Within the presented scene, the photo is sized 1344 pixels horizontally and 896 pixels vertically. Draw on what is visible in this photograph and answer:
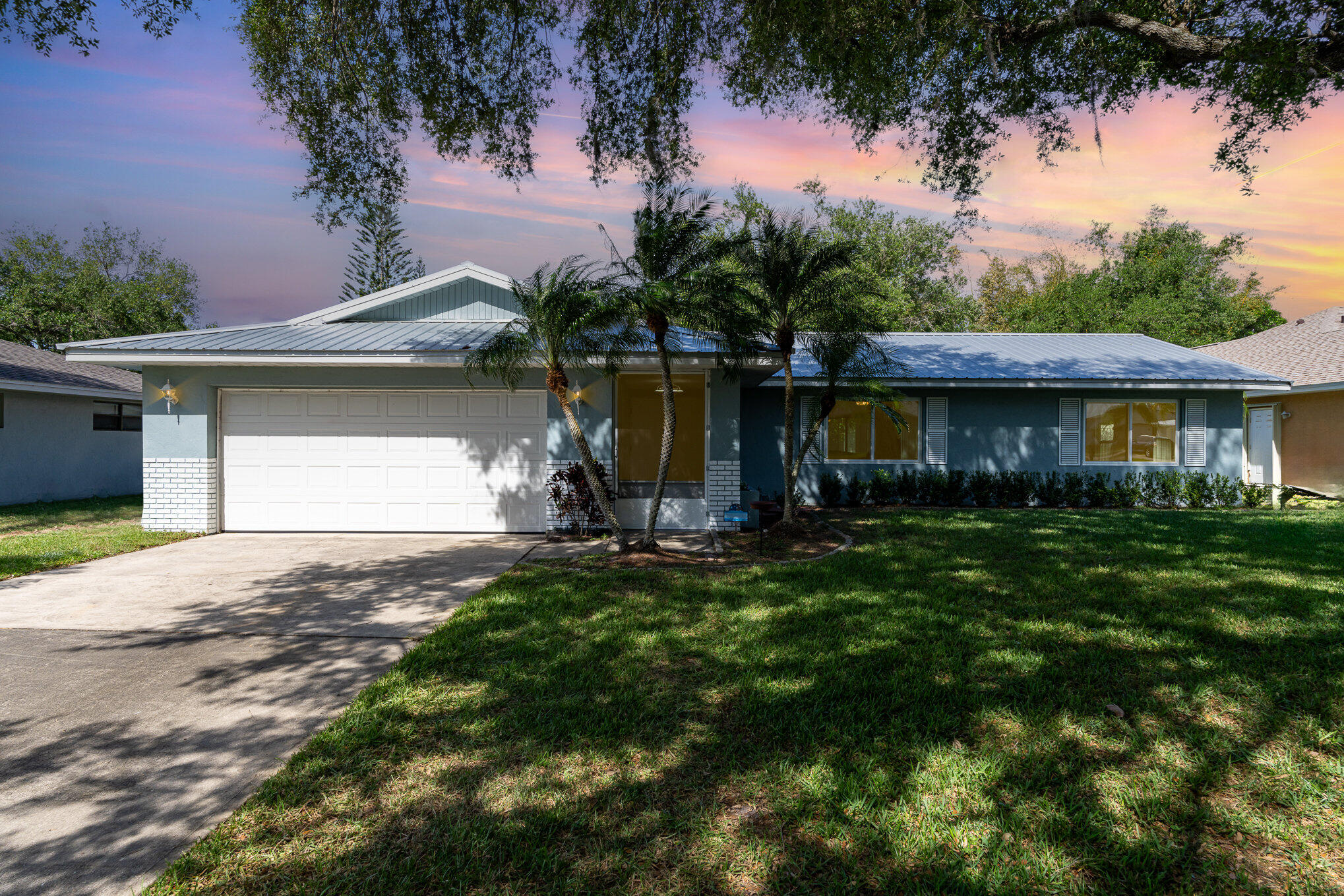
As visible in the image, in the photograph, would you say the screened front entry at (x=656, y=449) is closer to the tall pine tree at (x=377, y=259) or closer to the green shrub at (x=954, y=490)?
the green shrub at (x=954, y=490)

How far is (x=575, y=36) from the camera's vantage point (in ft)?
26.7

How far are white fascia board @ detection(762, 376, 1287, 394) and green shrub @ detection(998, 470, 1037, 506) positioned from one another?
1.84 meters

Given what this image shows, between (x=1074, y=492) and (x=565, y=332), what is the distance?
1113cm

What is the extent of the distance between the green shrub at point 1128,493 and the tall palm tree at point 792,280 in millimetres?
7953

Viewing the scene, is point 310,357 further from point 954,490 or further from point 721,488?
point 954,490

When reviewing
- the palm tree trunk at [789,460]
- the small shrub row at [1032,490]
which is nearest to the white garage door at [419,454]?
the palm tree trunk at [789,460]

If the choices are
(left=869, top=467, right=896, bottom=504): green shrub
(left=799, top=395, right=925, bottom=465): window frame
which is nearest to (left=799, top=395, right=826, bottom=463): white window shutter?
(left=799, top=395, right=925, bottom=465): window frame

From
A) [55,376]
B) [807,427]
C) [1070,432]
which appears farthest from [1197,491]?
[55,376]

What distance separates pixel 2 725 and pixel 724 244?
22.9ft

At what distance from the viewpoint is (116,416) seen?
A: 15.8m

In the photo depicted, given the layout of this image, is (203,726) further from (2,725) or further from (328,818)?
(328,818)

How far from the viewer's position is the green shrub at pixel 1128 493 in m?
12.8

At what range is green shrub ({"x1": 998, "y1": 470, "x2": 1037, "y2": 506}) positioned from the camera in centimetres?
1280

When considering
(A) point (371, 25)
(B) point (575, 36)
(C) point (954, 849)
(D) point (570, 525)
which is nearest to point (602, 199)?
(B) point (575, 36)
